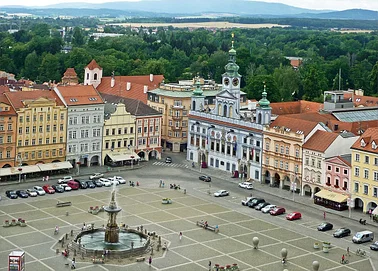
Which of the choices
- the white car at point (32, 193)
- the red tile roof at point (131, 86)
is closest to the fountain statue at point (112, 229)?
the white car at point (32, 193)

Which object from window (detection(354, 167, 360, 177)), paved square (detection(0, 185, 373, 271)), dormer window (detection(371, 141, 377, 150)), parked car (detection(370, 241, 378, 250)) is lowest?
paved square (detection(0, 185, 373, 271))

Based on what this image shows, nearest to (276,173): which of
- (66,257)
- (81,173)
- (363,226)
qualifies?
(363,226)

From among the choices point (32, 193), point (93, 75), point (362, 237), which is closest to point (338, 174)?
point (362, 237)

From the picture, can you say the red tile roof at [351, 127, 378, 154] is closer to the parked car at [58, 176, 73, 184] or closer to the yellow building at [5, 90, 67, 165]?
the parked car at [58, 176, 73, 184]

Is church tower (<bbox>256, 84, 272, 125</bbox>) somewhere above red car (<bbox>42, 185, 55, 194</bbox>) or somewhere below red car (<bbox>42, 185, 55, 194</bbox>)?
above

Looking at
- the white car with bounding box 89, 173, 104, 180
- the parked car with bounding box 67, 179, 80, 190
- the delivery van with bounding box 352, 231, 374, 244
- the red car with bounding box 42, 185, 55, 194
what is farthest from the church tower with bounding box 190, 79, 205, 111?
the delivery van with bounding box 352, 231, 374, 244

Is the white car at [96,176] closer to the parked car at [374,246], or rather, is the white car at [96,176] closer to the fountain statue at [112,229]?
the fountain statue at [112,229]

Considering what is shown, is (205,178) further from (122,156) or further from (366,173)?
(366,173)

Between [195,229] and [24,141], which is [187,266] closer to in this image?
[195,229]

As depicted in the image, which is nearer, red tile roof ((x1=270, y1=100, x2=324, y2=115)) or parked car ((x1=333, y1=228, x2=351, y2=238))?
parked car ((x1=333, y1=228, x2=351, y2=238))
